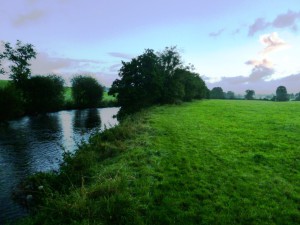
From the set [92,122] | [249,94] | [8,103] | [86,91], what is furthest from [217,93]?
[8,103]

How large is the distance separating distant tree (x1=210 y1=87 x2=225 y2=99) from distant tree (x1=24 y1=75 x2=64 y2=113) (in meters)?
103

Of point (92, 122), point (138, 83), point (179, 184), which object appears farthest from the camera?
point (92, 122)

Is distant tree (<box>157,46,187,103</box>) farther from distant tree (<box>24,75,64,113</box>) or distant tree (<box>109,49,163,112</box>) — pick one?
distant tree (<box>24,75,64,113</box>)

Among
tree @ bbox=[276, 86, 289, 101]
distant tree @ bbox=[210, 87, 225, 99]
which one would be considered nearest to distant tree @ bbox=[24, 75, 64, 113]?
tree @ bbox=[276, 86, 289, 101]

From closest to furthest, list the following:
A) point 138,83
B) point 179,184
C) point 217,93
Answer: point 179,184
point 138,83
point 217,93

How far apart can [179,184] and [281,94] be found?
12001 cm

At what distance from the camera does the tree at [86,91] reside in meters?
97.1

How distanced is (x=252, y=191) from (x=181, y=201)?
126 inches

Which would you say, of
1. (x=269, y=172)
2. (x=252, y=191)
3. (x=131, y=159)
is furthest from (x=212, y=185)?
(x=131, y=159)

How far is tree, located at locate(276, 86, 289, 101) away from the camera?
11125 centimetres

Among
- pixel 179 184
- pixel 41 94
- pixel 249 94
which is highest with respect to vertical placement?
pixel 249 94

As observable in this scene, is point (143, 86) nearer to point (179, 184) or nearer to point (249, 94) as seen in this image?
point (179, 184)

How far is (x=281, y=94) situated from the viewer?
4454 inches

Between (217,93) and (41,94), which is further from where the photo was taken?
(217,93)
